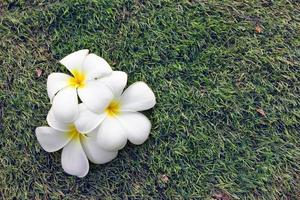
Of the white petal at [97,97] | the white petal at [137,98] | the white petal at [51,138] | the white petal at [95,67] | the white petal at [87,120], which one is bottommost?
the white petal at [51,138]

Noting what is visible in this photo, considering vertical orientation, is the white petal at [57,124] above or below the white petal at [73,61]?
below

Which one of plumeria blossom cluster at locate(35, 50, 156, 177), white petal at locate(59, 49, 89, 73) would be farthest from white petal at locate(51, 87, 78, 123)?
white petal at locate(59, 49, 89, 73)

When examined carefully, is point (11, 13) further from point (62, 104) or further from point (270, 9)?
point (270, 9)

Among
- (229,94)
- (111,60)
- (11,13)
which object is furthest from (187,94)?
(11,13)

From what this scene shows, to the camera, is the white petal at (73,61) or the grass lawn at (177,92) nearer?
the white petal at (73,61)

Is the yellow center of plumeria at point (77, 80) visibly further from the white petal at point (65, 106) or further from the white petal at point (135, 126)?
the white petal at point (135, 126)

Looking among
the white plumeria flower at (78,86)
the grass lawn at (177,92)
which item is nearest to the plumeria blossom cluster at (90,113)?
the white plumeria flower at (78,86)
